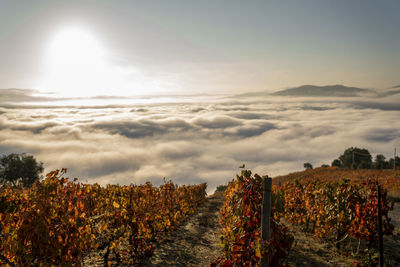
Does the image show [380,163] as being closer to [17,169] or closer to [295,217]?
[295,217]

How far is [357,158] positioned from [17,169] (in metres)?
85.0

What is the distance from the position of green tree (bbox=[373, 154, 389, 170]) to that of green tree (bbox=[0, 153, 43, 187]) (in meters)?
84.5

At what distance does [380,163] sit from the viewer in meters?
75.4

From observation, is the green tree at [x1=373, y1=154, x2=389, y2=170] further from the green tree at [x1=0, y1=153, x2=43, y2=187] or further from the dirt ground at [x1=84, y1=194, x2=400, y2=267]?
the green tree at [x1=0, y1=153, x2=43, y2=187]

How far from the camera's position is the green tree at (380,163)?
7406cm

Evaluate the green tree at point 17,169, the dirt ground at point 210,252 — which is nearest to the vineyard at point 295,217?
the dirt ground at point 210,252

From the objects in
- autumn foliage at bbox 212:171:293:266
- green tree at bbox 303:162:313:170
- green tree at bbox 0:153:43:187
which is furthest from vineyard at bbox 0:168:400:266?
green tree at bbox 303:162:313:170

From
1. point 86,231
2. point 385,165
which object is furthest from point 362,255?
point 385,165

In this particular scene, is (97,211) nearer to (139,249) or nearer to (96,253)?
(96,253)

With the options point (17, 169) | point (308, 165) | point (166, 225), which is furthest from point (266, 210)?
point (308, 165)

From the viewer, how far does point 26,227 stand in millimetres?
5105

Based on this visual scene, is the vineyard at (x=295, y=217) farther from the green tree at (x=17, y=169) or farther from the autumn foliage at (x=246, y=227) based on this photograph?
the green tree at (x=17, y=169)

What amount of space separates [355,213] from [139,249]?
8.23 m

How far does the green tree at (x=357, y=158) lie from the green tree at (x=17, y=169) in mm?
76634
